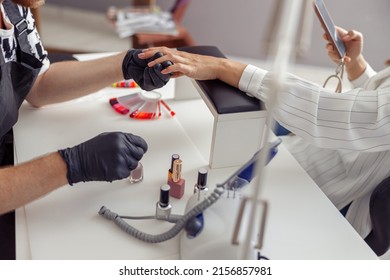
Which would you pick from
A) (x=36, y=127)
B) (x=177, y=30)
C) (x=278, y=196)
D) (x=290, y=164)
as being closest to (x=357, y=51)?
(x=290, y=164)

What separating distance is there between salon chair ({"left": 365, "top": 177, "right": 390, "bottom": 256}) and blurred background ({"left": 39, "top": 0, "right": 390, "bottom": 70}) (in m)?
1.41

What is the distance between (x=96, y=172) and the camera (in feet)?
3.45

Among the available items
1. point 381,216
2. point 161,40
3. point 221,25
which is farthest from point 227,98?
point 221,25

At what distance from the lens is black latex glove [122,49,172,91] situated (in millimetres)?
1272

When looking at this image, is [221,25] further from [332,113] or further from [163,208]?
[163,208]

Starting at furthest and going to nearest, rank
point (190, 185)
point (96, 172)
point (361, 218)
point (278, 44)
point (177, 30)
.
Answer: point (177, 30) → point (361, 218) → point (190, 185) → point (96, 172) → point (278, 44)

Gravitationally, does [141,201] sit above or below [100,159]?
below

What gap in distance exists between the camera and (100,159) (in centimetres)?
105

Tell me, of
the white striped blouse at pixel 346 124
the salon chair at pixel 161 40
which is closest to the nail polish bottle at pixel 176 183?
the white striped blouse at pixel 346 124

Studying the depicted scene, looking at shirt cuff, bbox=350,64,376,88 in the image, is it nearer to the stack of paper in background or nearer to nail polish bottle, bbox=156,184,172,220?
nail polish bottle, bbox=156,184,172,220

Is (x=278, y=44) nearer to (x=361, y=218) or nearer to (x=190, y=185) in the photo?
(x=190, y=185)

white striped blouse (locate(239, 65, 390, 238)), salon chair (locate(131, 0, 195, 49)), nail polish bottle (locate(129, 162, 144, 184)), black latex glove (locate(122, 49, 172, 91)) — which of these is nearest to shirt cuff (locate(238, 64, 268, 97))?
white striped blouse (locate(239, 65, 390, 238))

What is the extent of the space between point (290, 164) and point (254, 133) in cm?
16

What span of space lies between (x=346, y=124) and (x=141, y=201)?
530mm
